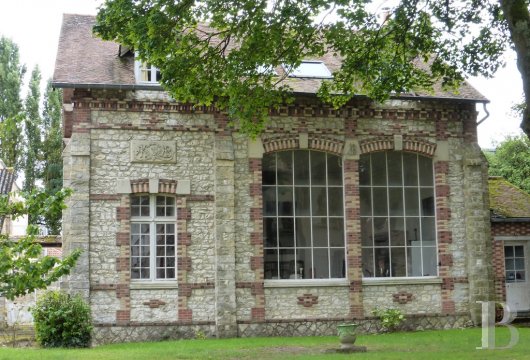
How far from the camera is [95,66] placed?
19.5 meters

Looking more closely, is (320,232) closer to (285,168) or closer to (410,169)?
(285,168)

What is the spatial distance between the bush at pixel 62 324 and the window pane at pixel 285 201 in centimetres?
549

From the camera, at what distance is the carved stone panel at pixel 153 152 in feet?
61.8

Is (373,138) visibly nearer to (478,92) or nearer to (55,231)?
(478,92)

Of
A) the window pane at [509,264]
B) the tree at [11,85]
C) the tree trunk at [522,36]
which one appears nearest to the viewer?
the tree trunk at [522,36]

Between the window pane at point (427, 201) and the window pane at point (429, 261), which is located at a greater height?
the window pane at point (427, 201)

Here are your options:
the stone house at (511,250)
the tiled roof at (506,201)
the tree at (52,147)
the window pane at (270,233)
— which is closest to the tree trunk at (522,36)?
the window pane at (270,233)

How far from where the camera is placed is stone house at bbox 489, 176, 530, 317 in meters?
22.1

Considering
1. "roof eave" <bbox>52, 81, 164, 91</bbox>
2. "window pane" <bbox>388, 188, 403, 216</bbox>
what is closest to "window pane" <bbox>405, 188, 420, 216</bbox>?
"window pane" <bbox>388, 188, 403, 216</bbox>

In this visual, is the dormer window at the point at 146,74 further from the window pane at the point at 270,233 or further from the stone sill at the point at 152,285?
the stone sill at the point at 152,285

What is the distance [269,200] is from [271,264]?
5.25ft

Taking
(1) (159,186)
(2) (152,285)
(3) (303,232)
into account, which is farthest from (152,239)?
(3) (303,232)

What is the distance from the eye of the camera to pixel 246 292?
19.0 m

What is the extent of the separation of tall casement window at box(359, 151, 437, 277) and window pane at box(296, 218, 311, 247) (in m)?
1.46
